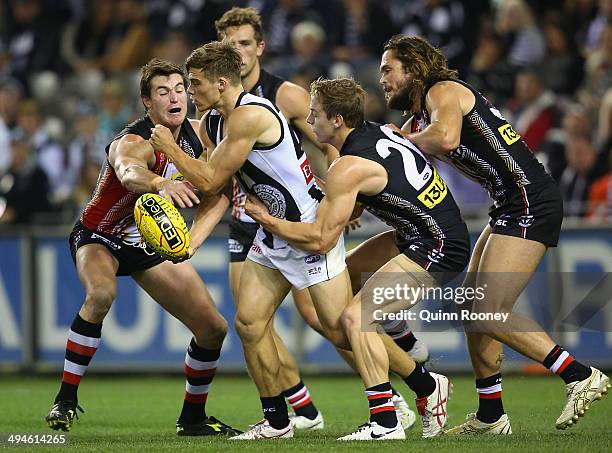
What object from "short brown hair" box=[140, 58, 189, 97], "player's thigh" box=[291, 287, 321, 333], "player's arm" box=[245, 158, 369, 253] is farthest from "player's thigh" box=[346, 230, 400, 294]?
"short brown hair" box=[140, 58, 189, 97]

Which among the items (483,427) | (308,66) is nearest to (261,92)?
(483,427)

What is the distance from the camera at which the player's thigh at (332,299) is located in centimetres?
760

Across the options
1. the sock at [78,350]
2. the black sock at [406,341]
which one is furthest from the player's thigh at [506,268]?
the sock at [78,350]

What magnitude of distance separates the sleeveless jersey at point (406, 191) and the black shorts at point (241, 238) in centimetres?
159

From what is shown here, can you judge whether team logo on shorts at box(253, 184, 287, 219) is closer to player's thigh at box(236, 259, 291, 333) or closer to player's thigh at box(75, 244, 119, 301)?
player's thigh at box(236, 259, 291, 333)

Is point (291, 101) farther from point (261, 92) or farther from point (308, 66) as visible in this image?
point (308, 66)

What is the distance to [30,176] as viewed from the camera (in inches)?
579

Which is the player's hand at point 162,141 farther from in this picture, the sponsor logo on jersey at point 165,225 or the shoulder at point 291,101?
the shoulder at point 291,101

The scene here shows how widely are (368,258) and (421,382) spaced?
3.09 feet

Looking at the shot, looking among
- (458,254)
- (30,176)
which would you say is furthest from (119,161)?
(30,176)

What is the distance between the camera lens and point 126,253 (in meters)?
8.42

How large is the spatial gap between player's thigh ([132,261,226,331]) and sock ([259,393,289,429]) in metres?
0.77

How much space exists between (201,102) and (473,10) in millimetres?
9216

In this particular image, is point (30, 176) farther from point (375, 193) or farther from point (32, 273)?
point (375, 193)
